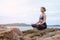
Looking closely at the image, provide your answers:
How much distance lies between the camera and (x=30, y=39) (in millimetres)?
3668

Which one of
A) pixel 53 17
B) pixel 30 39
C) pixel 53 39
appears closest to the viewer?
pixel 53 39

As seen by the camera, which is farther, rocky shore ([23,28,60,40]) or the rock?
rocky shore ([23,28,60,40])

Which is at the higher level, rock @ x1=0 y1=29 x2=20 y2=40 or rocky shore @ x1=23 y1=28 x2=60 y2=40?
rock @ x1=0 y1=29 x2=20 y2=40

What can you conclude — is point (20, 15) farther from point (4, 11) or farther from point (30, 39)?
point (30, 39)

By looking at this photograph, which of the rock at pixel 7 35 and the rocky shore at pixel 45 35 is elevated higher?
the rock at pixel 7 35

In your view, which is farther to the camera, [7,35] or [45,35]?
[45,35]

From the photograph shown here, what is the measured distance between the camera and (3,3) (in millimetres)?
6328

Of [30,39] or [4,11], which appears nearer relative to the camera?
[30,39]

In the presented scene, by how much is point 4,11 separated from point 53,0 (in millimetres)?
A: 1646

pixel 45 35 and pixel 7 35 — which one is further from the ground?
pixel 7 35

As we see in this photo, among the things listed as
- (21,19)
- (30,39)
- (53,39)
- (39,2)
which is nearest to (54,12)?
(39,2)

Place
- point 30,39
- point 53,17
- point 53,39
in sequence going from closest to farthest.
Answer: point 53,39, point 30,39, point 53,17

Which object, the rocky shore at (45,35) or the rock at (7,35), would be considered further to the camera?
the rocky shore at (45,35)

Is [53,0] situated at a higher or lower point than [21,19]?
higher
